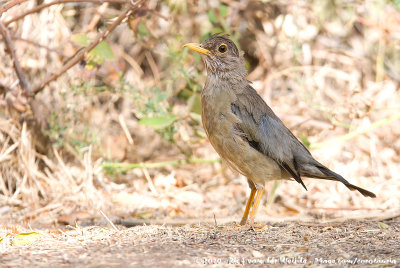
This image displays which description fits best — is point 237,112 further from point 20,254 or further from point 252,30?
point 252,30

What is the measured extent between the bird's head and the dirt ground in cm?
164

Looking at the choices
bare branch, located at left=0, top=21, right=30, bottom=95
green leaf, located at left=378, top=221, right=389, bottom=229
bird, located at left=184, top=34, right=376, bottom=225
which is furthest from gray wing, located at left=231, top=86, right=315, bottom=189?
bare branch, located at left=0, top=21, right=30, bottom=95

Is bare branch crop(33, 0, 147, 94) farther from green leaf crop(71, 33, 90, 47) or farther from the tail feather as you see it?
the tail feather

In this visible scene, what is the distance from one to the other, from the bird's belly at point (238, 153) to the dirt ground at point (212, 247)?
21.8 inches

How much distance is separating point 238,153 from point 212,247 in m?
1.22

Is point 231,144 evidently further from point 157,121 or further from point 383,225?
point 383,225

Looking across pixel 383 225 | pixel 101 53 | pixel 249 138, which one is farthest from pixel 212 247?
pixel 101 53

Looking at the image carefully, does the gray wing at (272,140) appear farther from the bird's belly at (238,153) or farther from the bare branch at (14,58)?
the bare branch at (14,58)

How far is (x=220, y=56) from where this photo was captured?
5238 mm

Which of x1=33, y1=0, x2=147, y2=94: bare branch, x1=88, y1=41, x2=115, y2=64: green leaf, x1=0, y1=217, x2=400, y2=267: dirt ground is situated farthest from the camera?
x1=88, y1=41, x2=115, y2=64: green leaf

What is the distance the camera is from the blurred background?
595 centimetres

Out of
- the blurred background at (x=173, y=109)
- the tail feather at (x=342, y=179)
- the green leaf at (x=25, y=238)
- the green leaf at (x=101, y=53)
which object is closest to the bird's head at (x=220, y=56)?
the blurred background at (x=173, y=109)

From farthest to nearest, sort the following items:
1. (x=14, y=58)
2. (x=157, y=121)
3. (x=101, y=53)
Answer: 1. (x=157, y=121)
2. (x=14, y=58)
3. (x=101, y=53)

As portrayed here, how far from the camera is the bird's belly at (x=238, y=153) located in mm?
4723
